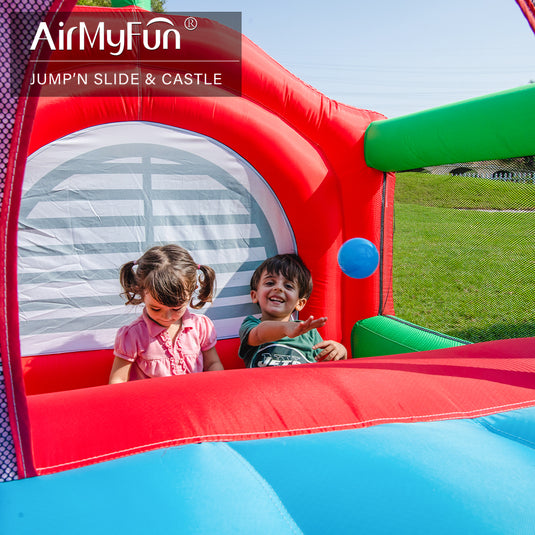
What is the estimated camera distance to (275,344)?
1.80 meters

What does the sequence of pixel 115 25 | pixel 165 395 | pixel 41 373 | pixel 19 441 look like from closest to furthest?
pixel 19 441, pixel 165 395, pixel 115 25, pixel 41 373

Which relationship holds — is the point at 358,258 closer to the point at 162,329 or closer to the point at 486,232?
the point at 486,232

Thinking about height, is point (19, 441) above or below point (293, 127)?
below

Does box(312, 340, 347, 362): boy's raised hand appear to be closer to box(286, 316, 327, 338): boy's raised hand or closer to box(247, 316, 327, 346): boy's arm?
box(247, 316, 327, 346): boy's arm

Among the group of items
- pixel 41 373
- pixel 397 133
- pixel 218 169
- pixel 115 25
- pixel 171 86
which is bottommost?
pixel 41 373

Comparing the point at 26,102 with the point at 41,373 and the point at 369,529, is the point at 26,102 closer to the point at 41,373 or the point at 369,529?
the point at 369,529

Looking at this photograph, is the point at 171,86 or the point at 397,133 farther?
the point at 397,133

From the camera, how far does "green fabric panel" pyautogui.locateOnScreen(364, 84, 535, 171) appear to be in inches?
61.8

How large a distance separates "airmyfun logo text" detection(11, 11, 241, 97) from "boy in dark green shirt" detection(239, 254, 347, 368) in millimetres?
748

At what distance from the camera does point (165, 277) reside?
1.57 metres

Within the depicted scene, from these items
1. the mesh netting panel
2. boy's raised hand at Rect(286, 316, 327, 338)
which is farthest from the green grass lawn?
the mesh netting panel

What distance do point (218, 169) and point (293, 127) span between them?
1.26 feet

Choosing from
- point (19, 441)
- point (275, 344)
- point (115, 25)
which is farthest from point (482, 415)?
point (115, 25)

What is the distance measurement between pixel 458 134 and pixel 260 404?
1.35 meters
